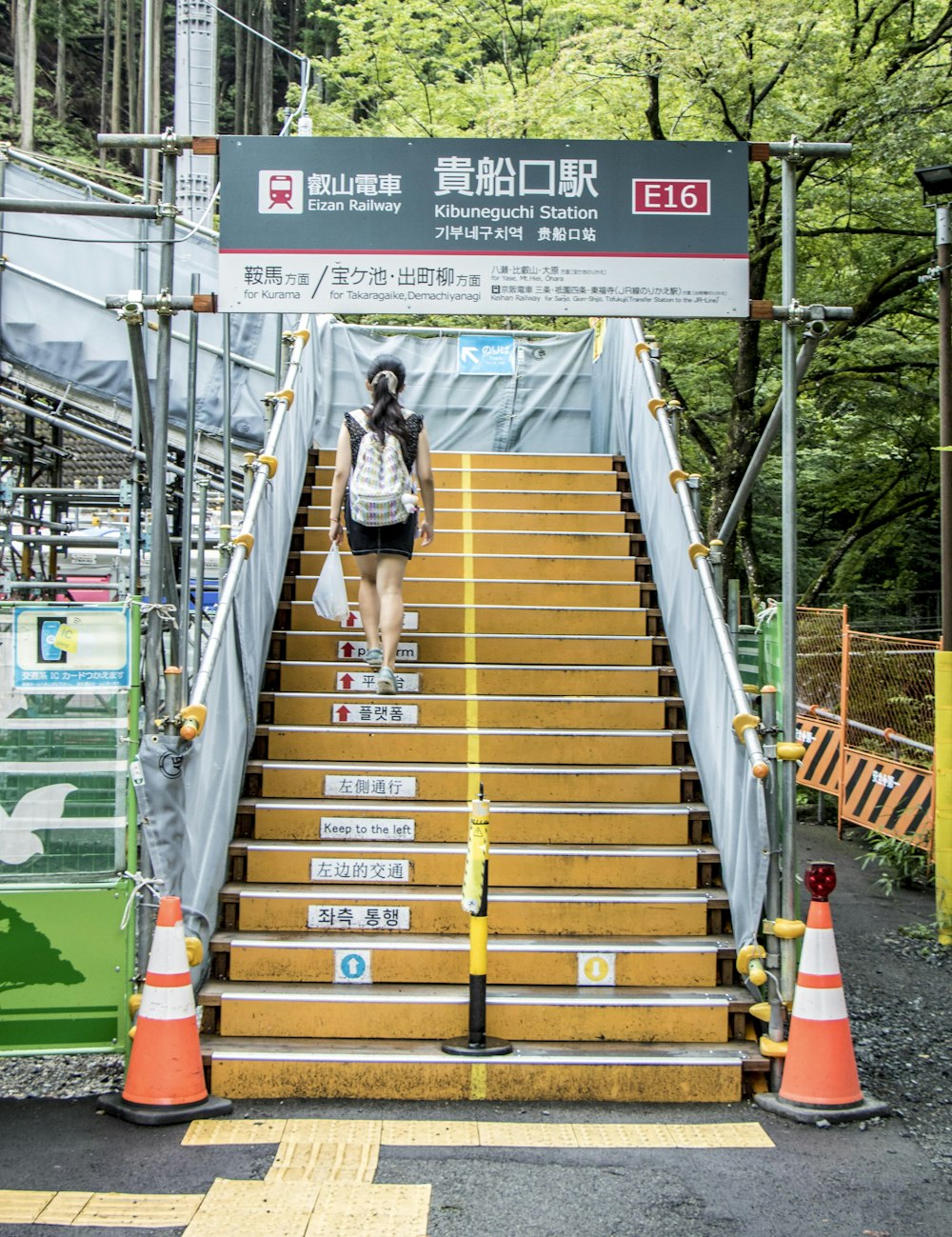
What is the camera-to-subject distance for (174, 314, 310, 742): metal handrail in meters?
5.70

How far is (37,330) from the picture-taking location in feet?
36.9

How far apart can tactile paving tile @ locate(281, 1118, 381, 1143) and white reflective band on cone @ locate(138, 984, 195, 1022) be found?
0.63 metres

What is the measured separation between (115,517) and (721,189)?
Result: 18.5 m

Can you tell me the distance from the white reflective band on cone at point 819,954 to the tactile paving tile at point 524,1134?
1245mm

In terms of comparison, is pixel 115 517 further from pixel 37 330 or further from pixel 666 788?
pixel 666 788

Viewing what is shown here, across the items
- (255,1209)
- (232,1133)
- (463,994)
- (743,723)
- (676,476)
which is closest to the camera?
(255,1209)

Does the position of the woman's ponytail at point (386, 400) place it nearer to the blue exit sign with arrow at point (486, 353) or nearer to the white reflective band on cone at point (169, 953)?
the white reflective band on cone at point (169, 953)

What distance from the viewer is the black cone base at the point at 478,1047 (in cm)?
547

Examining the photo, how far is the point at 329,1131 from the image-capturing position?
198 inches

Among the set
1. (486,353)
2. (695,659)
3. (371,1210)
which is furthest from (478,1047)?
(486,353)

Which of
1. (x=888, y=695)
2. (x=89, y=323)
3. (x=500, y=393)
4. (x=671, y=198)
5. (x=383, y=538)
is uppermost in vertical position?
(x=89, y=323)

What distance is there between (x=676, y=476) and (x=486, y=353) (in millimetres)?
5853

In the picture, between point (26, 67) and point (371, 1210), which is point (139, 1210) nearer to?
point (371, 1210)

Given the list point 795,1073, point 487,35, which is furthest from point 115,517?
point 795,1073
